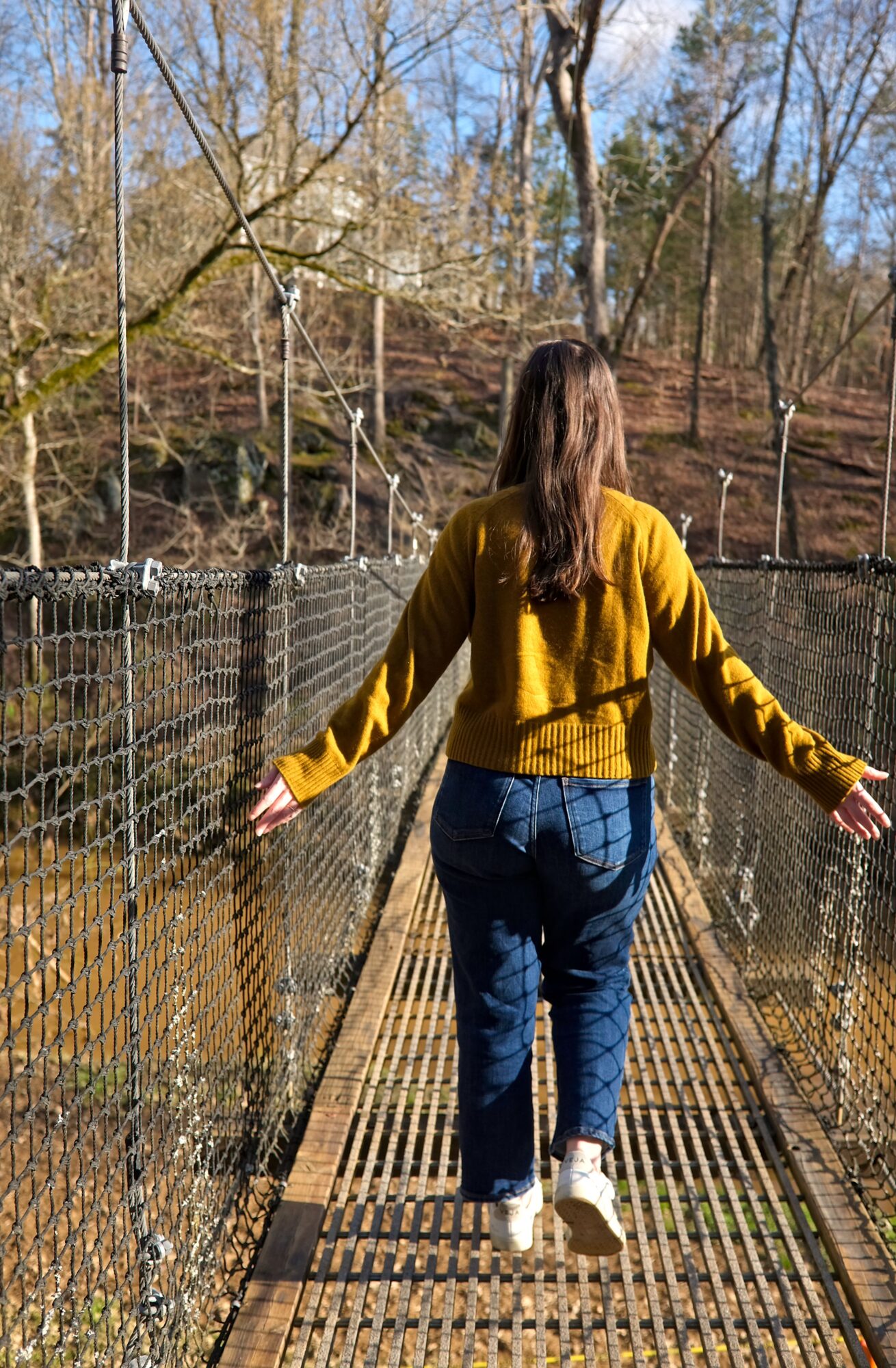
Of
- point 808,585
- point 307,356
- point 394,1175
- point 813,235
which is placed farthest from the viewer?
point 813,235

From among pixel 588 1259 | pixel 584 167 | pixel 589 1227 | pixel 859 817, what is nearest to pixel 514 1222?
pixel 589 1227

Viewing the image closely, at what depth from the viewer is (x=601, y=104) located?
33.0ft

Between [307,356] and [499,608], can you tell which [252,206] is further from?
[499,608]

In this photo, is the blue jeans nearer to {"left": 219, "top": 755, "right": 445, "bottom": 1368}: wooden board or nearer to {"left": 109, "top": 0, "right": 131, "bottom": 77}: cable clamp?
{"left": 219, "top": 755, "right": 445, "bottom": 1368}: wooden board

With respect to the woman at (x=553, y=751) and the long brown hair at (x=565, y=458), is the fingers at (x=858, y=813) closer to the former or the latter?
the woman at (x=553, y=751)

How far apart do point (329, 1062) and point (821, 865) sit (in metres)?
1.37

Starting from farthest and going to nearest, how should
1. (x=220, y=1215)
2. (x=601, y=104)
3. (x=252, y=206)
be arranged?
(x=601, y=104)
(x=252, y=206)
(x=220, y=1215)

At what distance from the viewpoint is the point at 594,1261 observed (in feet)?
6.83

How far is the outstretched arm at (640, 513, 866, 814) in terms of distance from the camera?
5.92 ft

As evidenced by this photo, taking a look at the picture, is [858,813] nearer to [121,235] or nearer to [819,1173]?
[819,1173]

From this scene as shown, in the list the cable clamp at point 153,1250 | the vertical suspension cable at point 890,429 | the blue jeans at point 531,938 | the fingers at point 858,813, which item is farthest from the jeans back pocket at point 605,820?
the vertical suspension cable at point 890,429

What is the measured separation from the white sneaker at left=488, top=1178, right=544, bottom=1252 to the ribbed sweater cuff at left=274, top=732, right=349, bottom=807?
0.77 m

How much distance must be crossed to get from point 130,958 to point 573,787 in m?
0.71

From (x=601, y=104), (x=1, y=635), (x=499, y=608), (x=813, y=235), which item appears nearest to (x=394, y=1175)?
(x=499, y=608)
